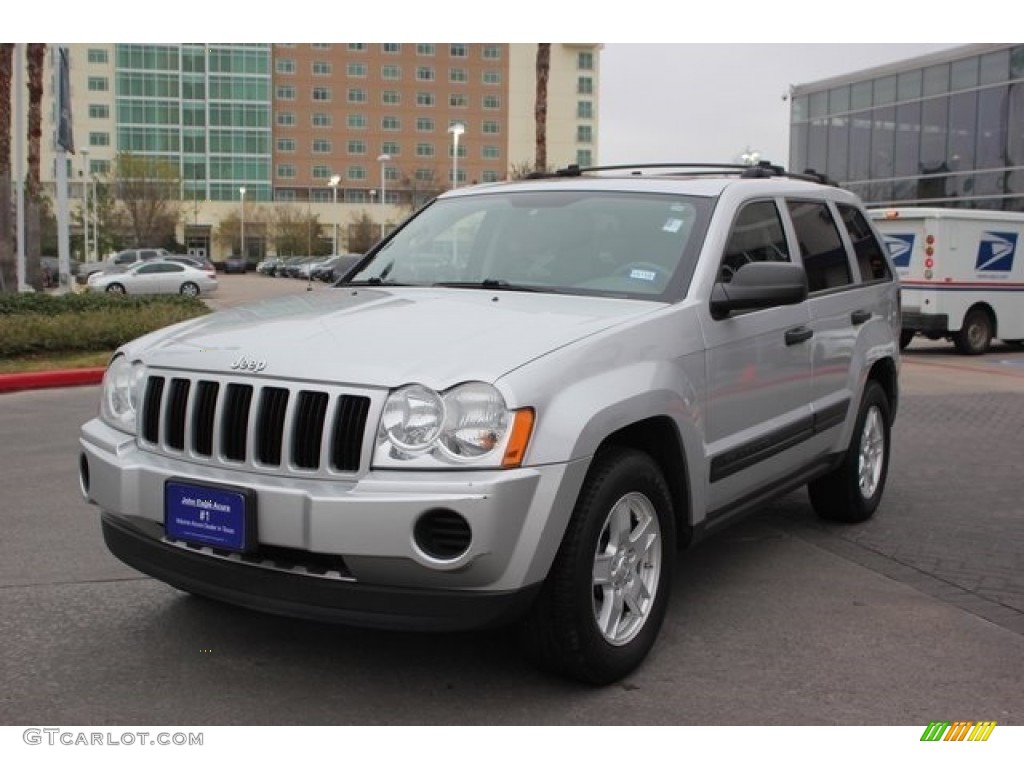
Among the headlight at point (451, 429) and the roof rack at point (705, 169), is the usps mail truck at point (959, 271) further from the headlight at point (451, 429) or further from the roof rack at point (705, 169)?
the headlight at point (451, 429)

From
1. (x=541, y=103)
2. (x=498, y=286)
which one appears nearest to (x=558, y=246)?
(x=498, y=286)

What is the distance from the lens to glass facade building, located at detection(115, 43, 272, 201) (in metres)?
102

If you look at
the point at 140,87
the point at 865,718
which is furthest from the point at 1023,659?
the point at 140,87

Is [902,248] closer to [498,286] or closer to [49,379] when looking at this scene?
[49,379]

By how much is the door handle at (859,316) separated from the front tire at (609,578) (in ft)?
7.56

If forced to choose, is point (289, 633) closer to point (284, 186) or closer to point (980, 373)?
point (980, 373)

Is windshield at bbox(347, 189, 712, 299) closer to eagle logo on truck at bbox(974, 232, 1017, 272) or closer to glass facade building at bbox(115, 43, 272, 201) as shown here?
eagle logo on truck at bbox(974, 232, 1017, 272)

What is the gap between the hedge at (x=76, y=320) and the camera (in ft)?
44.0

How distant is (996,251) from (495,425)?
17961 mm

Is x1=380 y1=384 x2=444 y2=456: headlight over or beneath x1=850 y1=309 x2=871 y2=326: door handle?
beneath

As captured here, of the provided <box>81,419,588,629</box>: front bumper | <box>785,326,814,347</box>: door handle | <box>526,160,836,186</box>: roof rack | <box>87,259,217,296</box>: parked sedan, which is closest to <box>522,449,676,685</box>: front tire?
<box>81,419,588,629</box>: front bumper

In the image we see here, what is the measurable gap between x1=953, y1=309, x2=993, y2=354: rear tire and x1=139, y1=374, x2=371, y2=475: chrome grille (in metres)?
17.3

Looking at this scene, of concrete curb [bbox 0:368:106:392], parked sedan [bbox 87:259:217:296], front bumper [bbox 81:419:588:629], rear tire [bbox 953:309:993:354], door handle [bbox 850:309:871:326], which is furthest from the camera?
parked sedan [bbox 87:259:217:296]

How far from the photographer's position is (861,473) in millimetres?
6121
